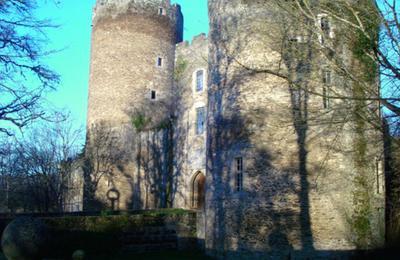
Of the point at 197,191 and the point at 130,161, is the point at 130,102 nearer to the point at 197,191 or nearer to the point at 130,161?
the point at 130,161

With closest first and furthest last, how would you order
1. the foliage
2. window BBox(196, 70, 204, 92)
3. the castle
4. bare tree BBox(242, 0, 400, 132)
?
bare tree BBox(242, 0, 400, 132)
the castle
window BBox(196, 70, 204, 92)
the foliage

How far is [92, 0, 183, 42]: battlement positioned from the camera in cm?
3130

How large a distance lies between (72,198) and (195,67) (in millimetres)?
11986

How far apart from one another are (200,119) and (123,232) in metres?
8.52

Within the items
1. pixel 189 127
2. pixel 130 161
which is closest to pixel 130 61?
pixel 130 161

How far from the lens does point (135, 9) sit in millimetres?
31266

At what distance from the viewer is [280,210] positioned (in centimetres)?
1520

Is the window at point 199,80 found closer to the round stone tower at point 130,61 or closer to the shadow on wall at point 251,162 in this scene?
the round stone tower at point 130,61

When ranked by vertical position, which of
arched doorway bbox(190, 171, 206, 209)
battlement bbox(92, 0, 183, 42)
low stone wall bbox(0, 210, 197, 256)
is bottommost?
low stone wall bbox(0, 210, 197, 256)

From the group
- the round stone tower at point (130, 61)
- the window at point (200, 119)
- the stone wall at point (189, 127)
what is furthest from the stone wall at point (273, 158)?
the round stone tower at point (130, 61)

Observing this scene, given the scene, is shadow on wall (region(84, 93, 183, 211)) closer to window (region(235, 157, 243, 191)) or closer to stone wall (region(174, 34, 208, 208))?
stone wall (region(174, 34, 208, 208))

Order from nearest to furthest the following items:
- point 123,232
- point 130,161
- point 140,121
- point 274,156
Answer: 1. point 274,156
2. point 123,232
3. point 130,161
4. point 140,121

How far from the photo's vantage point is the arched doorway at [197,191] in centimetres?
2566

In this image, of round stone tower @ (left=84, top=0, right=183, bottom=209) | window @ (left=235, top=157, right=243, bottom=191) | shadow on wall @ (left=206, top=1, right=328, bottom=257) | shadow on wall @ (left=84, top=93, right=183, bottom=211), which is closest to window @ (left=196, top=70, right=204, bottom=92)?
shadow on wall @ (left=84, top=93, right=183, bottom=211)
